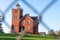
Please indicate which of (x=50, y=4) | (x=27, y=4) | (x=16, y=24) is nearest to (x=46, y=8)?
(x=50, y=4)

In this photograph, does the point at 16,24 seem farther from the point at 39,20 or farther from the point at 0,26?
the point at 39,20

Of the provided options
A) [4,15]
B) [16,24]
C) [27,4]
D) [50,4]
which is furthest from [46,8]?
[16,24]

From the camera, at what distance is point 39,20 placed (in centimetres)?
68

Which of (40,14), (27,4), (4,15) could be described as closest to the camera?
(40,14)

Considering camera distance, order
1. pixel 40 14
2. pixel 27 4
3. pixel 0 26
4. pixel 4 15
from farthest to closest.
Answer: pixel 0 26 < pixel 4 15 < pixel 27 4 < pixel 40 14

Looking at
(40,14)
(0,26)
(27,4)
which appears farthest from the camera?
(0,26)

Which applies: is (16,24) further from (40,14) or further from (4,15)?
(40,14)

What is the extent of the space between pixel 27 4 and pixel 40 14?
0.45 ft

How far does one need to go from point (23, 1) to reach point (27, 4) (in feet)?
0.08

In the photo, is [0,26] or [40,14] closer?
[40,14]

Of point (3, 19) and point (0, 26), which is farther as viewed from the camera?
point (0, 26)

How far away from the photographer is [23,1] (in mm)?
761

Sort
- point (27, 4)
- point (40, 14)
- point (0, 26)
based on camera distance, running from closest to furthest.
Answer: point (40, 14) < point (27, 4) < point (0, 26)

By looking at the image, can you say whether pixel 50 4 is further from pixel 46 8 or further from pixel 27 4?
pixel 27 4
